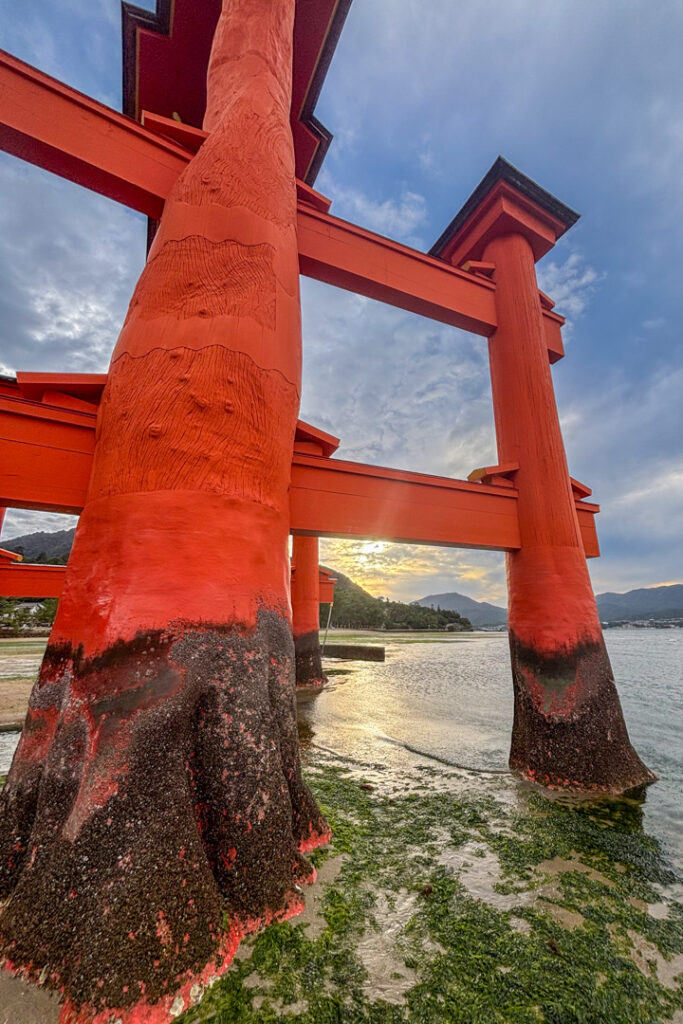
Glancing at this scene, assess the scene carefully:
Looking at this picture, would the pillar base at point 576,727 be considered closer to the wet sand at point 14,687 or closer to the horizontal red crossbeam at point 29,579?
the wet sand at point 14,687

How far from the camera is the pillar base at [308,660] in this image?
475 inches

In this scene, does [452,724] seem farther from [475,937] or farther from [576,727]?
[475,937]

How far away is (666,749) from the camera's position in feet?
23.7

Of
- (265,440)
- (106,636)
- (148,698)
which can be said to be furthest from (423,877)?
(265,440)

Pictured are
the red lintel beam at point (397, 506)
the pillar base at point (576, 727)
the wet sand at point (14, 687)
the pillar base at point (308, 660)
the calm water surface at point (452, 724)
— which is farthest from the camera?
the pillar base at point (308, 660)

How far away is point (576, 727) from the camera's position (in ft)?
15.6

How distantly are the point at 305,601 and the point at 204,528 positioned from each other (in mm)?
9709

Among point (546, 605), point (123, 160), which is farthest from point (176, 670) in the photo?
point (123, 160)

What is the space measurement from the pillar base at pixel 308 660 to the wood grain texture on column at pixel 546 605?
7.45m

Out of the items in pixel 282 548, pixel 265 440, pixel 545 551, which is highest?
pixel 265 440

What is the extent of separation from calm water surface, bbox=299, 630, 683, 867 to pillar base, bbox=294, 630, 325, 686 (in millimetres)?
628

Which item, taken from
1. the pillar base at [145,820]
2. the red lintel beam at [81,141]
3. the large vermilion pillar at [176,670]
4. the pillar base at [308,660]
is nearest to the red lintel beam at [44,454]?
the large vermilion pillar at [176,670]

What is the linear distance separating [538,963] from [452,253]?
354 inches

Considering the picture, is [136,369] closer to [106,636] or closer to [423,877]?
[106,636]
